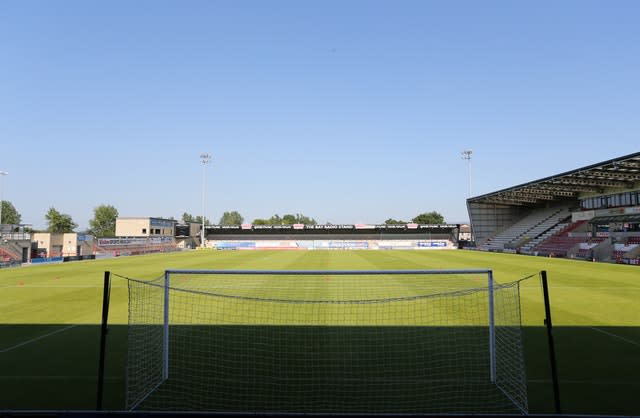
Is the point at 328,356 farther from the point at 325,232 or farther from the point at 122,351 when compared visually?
the point at 325,232

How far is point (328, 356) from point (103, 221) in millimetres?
131504

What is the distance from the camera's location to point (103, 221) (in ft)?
389

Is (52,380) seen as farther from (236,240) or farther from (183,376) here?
(236,240)

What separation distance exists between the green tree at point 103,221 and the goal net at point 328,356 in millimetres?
123720

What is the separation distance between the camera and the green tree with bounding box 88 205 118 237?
11750 cm

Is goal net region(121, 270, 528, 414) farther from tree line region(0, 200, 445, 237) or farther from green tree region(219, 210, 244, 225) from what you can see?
green tree region(219, 210, 244, 225)

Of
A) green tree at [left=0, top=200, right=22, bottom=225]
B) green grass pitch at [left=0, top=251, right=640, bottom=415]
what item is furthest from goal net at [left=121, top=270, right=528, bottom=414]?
green tree at [left=0, top=200, right=22, bottom=225]

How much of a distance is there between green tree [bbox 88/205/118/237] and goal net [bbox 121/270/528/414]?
406 feet

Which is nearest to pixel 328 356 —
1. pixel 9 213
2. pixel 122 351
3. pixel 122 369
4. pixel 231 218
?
pixel 122 369

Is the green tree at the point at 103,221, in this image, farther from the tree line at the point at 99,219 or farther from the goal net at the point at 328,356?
the goal net at the point at 328,356

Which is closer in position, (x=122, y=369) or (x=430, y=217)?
(x=122, y=369)

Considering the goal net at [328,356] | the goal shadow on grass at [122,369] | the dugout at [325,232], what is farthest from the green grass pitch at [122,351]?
the dugout at [325,232]

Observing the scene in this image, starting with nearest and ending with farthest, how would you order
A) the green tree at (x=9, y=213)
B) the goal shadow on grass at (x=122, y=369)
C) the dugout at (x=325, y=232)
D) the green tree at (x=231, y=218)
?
the goal shadow on grass at (x=122, y=369) < the dugout at (x=325, y=232) < the green tree at (x=9, y=213) < the green tree at (x=231, y=218)

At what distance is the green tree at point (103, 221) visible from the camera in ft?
385
